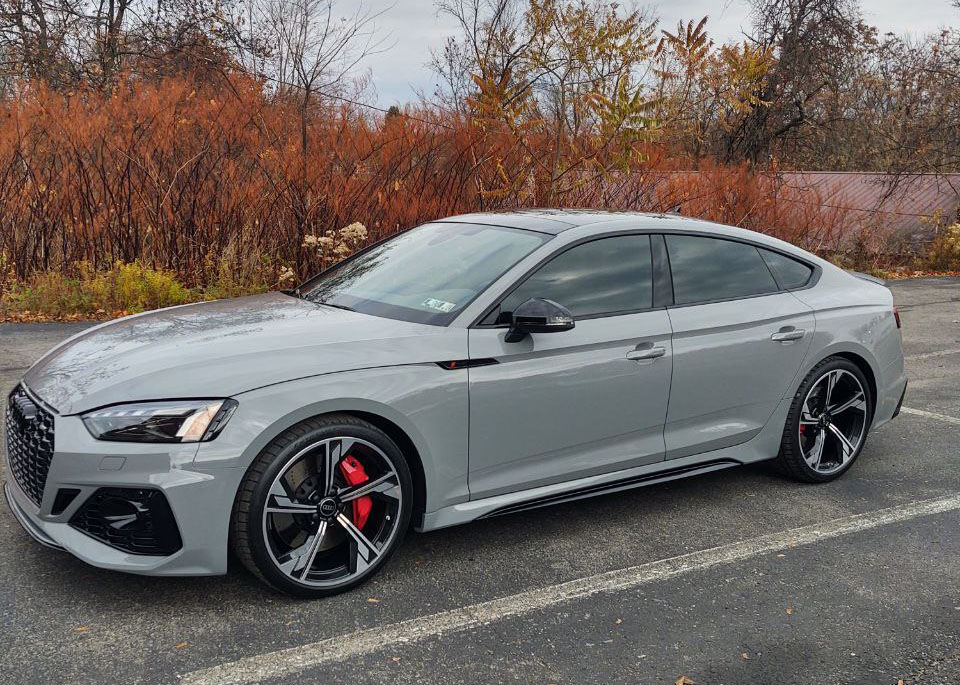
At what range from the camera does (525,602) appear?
3457 mm

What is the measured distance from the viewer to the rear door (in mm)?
4297

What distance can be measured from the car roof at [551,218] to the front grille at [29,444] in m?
2.28

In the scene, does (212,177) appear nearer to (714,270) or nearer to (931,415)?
(714,270)

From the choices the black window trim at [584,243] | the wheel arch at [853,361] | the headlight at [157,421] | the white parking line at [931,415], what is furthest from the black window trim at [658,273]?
the white parking line at [931,415]

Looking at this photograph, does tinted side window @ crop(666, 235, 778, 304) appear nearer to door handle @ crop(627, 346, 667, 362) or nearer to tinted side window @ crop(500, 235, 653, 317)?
tinted side window @ crop(500, 235, 653, 317)

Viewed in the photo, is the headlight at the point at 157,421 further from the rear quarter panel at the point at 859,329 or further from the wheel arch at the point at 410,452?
the rear quarter panel at the point at 859,329

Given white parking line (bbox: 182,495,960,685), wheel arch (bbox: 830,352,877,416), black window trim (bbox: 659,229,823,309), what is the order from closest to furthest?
1. white parking line (bbox: 182,495,960,685)
2. black window trim (bbox: 659,229,823,309)
3. wheel arch (bbox: 830,352,877,416)

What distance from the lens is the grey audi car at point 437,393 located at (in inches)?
123

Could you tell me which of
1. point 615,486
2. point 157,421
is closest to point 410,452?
point 157,421

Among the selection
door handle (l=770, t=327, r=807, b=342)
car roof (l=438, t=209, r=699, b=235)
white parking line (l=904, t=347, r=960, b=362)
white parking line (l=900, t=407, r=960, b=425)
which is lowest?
white parking line (l=904, t=347, r=960, b=362)

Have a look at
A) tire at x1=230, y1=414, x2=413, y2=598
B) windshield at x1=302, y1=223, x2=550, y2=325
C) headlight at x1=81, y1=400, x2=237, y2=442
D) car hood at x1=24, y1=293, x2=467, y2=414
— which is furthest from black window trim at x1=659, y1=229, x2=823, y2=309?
headlight at x1=81, y1=400, x2=237, y2=442

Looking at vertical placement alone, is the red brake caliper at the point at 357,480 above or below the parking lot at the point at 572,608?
above

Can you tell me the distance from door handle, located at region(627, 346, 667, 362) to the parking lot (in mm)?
852

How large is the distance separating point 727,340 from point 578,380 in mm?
979
